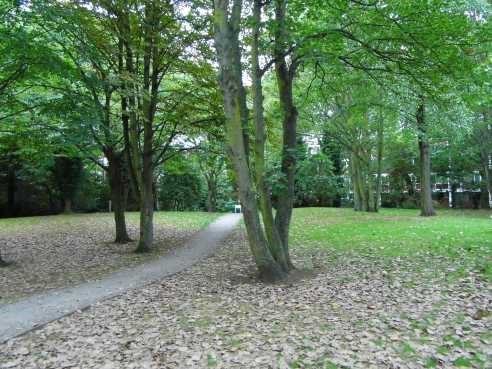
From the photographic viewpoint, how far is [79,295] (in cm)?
763

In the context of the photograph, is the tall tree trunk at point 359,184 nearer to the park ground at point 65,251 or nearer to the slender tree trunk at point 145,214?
the park ground at point 65,251

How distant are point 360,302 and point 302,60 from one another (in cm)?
517

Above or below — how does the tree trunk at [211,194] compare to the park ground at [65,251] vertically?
above

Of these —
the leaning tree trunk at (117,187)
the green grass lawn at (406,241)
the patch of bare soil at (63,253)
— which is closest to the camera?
the patch of bare soil at (63,253)

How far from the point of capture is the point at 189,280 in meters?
8.92

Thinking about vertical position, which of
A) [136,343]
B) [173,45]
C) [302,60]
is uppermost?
[173,45]

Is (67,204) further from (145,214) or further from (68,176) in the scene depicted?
(145,214)

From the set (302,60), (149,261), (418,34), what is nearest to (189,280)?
(149,261)

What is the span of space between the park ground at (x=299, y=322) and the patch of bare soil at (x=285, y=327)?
0.01 m

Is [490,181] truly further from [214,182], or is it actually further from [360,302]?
[360,302]

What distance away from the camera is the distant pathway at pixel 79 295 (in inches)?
238

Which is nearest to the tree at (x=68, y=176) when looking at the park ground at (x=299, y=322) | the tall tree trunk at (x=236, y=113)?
the park ground at (x=299, y=322)

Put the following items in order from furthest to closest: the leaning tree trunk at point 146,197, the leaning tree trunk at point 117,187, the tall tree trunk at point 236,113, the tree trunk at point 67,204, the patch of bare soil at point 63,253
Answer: the tree trunk at point 67,204
the leaning tree trunk at point 117,187
the leaning tree trunk at point 146,197
the patch of bare soil at point 63,253
the tall tree trunk at point 236,113

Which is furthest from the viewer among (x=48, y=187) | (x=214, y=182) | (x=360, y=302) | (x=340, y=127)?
(x=214, y=182)
